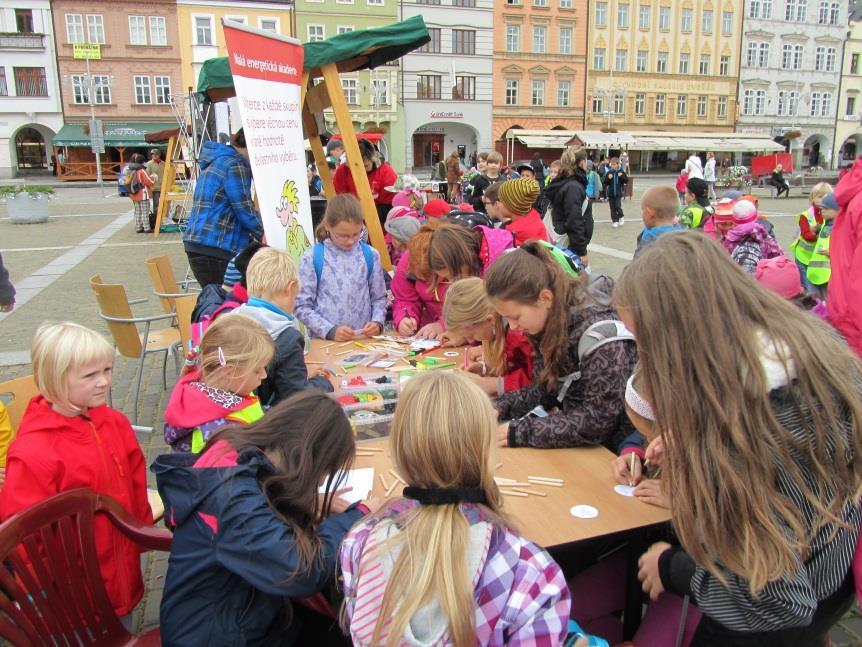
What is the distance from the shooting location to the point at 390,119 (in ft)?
137

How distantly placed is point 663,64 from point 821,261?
47.3 m

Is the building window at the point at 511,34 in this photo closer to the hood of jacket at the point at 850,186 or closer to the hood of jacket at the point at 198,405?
the hood of jacket at the point at 850,186

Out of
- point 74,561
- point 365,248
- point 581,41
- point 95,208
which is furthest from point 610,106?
point 74,561

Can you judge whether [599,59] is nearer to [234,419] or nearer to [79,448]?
[234,419]

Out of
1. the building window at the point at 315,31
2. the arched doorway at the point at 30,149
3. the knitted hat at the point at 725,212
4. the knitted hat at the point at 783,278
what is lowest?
the knitted hat at the point at 783,278

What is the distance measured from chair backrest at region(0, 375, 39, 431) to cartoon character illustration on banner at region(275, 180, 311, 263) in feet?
5.69

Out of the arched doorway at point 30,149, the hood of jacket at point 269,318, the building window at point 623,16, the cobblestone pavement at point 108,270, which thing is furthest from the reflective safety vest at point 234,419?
the building window at point 623,16

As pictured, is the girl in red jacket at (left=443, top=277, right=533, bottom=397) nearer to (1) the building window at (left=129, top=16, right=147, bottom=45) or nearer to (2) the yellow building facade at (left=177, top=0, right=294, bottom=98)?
(2) the yellow building facade at (left=177, top=0, right=294, bottom=98)

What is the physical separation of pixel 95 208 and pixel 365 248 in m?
20.3

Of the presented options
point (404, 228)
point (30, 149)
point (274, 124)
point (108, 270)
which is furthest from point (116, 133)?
point (274, 124)

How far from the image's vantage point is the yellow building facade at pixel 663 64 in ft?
153

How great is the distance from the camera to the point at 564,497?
6.94 feet

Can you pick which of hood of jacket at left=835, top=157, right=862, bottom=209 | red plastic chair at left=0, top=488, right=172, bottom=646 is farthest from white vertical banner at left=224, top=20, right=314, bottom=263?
hood of jacket at left=835, top=157, right=862, bottom=209

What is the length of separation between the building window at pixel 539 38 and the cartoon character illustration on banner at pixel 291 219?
45.1 meters
